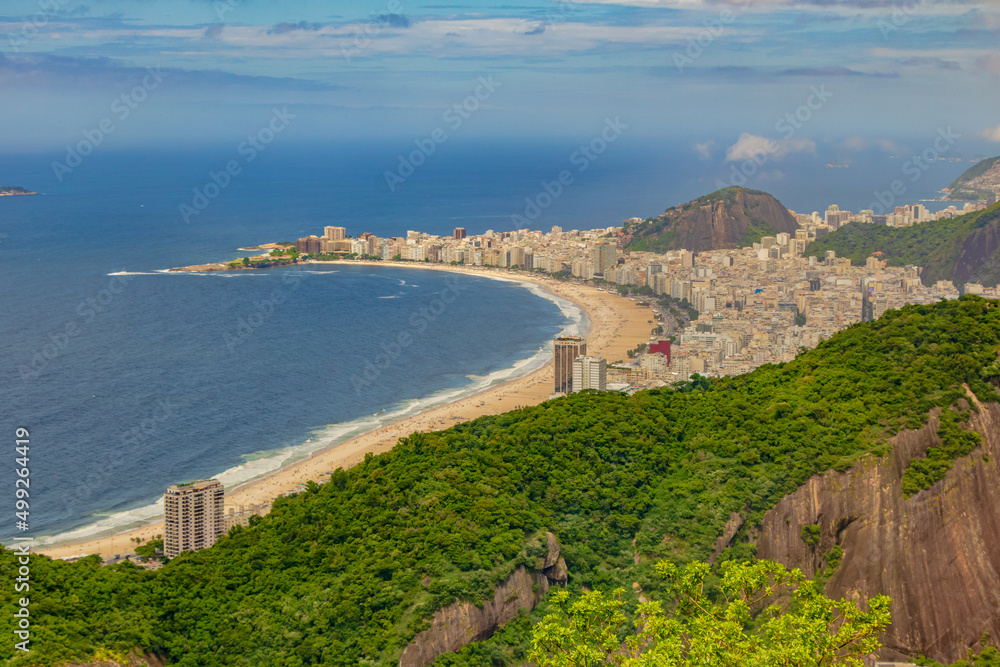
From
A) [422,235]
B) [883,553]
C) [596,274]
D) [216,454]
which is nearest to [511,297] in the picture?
[596,274]

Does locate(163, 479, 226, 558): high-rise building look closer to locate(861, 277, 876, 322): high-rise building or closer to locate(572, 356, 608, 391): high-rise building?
locate(572, 356, 608, 391): high-rise building

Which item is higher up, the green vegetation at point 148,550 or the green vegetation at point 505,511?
the green vegetation at point 505,511

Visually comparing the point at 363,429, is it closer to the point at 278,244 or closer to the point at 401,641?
the point at 401,641

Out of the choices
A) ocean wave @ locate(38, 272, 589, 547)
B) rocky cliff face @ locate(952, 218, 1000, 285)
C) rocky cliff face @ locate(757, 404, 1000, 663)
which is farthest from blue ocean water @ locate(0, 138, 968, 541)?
rocky cliff face @ locate(952, 218, 1000, 285)

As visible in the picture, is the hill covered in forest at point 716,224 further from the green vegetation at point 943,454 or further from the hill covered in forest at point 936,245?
the green vegetation at point 943,454

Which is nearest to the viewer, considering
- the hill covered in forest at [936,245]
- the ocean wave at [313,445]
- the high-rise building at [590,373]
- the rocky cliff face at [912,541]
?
the rocky cliff face at [912,541]

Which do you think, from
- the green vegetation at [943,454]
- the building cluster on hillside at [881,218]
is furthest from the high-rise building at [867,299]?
the green vegetation at [943,454]

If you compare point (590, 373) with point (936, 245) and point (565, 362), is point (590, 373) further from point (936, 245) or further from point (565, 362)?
point (936, 245)
